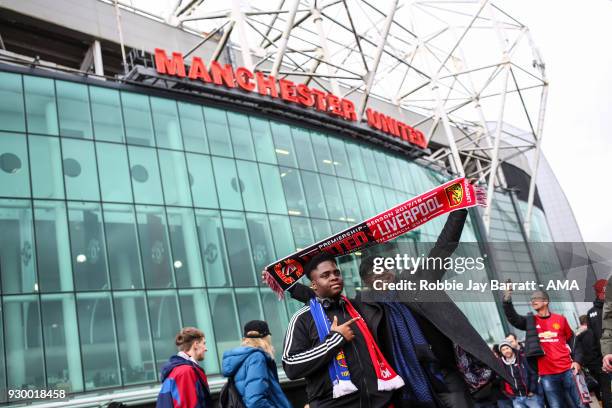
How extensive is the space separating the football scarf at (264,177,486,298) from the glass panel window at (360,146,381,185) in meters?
20.4

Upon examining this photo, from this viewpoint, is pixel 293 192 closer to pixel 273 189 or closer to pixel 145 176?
pixel 273 189

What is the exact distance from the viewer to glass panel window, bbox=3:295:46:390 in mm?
13195

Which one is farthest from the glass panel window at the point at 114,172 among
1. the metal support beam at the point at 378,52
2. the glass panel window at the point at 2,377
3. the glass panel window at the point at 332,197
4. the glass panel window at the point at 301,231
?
the metal support beam at the point at 378,52

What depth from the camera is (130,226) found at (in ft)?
53.8

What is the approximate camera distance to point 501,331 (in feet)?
95.2

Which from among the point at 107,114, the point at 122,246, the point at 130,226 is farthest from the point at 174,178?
the point at 122,246

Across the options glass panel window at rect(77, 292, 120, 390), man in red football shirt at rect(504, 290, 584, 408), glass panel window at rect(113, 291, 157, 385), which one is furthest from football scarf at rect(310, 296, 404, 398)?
glass panel window at rect(113, 291, 157, 385)

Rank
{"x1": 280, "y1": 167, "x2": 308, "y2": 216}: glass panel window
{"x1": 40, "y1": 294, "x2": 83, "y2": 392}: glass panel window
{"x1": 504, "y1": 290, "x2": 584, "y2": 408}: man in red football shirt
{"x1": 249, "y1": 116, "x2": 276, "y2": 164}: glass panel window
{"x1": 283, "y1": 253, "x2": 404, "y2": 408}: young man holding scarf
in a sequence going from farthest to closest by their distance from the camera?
{"x1": 249, "y1": 116, "x2": 276, "y2": 164}: glass panel window → {"x1": 280, "y1": 167, "x2": 308, "y2": 216}: glass panel window → {"x1": 40, "y1": 294, "x2": 83, "y2": 392}: glass panel window → {"x1": 504, "y1": 290, "x2": 584, "y2": 408}: man in red football shirt → {"x1": 283, "y1": 253, "x2": 404, "y2": 408}: young man holding scarf

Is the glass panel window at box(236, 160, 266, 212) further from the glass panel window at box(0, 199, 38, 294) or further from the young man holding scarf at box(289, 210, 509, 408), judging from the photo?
the young man holding scarf at box(289, 210, 509, 408)

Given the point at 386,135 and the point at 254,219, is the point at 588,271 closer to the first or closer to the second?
the point at 254,219

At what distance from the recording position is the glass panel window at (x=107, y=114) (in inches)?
683

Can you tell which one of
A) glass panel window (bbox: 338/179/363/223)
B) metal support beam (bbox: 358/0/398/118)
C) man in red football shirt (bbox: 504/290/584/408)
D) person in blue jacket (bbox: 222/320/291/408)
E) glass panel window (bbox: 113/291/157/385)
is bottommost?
man in red football shirt (bbox: 504/290/584/408)

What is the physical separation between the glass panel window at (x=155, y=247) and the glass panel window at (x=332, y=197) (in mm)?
7276

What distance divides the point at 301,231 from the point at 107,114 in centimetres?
765
